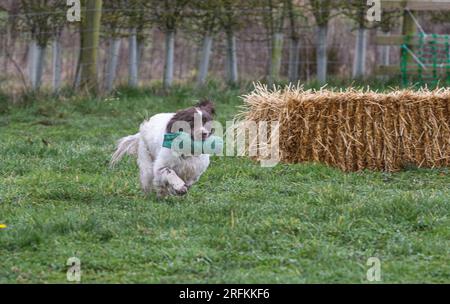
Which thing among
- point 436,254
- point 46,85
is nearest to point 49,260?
Result: point 436,254

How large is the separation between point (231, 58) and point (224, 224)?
10046mm

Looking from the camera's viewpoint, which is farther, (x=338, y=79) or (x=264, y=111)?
(x=338, y=79)

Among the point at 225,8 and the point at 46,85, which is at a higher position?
the point at 225,8

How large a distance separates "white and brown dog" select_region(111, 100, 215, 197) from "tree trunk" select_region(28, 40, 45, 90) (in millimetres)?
6823

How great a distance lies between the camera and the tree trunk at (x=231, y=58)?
15922 millimetres

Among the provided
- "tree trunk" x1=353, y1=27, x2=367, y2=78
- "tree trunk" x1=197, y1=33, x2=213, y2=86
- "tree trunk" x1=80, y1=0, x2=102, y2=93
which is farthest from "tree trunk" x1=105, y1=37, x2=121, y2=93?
"tree trunk" x1=353, y1=27, x2=367, y2=78

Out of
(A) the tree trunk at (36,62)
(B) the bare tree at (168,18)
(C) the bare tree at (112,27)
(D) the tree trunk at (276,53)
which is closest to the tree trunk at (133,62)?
(C) the bare tree at (112,27)

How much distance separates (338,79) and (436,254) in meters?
10.4

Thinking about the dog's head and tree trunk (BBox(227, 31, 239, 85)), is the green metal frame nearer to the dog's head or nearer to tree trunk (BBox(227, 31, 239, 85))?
tree trunk (BBox(227, 31, 239, 85))

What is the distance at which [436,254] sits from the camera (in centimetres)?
563

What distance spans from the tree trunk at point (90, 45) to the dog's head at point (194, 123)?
7.30m

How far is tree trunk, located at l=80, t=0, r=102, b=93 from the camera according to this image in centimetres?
1427
